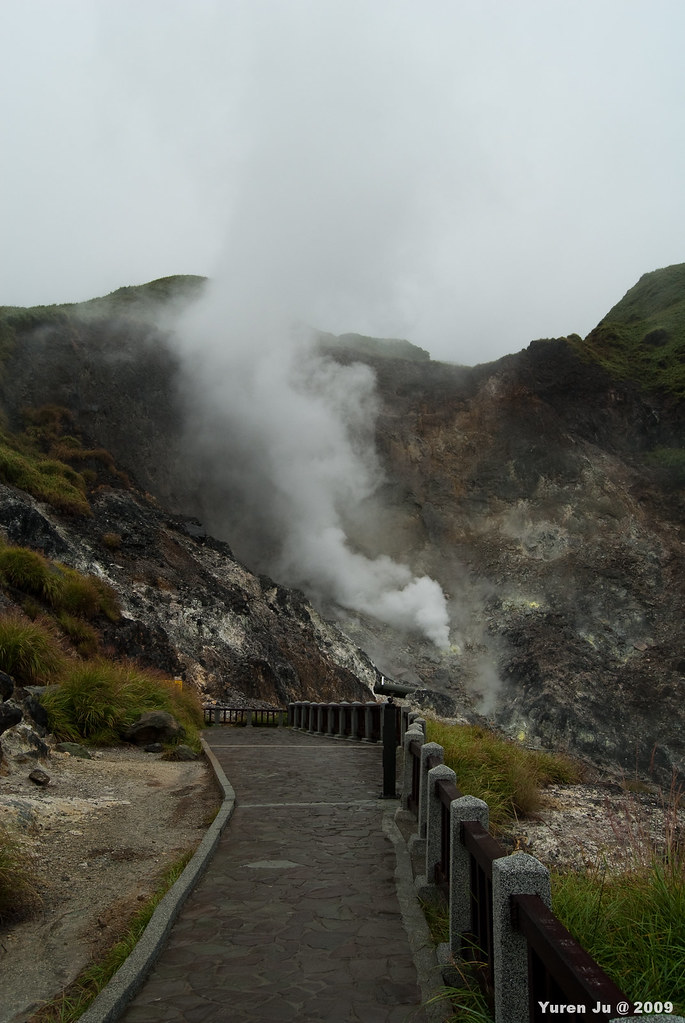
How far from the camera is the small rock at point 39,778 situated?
8.14 metres

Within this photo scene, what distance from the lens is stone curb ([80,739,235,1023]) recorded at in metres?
3.63

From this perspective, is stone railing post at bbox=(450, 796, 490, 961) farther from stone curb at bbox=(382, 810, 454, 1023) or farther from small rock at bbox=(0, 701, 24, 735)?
small rock at bbox=(0, 701, 24, 735)

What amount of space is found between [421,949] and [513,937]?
1.77 metres

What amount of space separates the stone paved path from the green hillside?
50.4 m

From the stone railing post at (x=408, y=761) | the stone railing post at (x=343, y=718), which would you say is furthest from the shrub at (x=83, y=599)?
the stone railing post at (x=408, y=761)

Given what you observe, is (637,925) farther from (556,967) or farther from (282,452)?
(282,452)

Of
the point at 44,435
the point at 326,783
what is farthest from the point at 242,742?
the point at 44,435

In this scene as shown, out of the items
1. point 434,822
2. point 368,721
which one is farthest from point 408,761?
point 368,721

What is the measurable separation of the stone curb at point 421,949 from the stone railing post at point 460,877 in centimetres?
20

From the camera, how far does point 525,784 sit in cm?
1012

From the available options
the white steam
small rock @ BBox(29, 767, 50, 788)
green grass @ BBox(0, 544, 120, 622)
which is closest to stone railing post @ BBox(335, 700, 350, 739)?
green grass @ BBox(0, 544, 120, 622)

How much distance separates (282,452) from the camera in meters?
48.5

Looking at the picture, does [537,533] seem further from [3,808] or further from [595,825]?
[3,808]

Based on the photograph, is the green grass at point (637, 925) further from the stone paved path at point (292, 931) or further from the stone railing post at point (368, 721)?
the stone railing post at point (368, 721)
